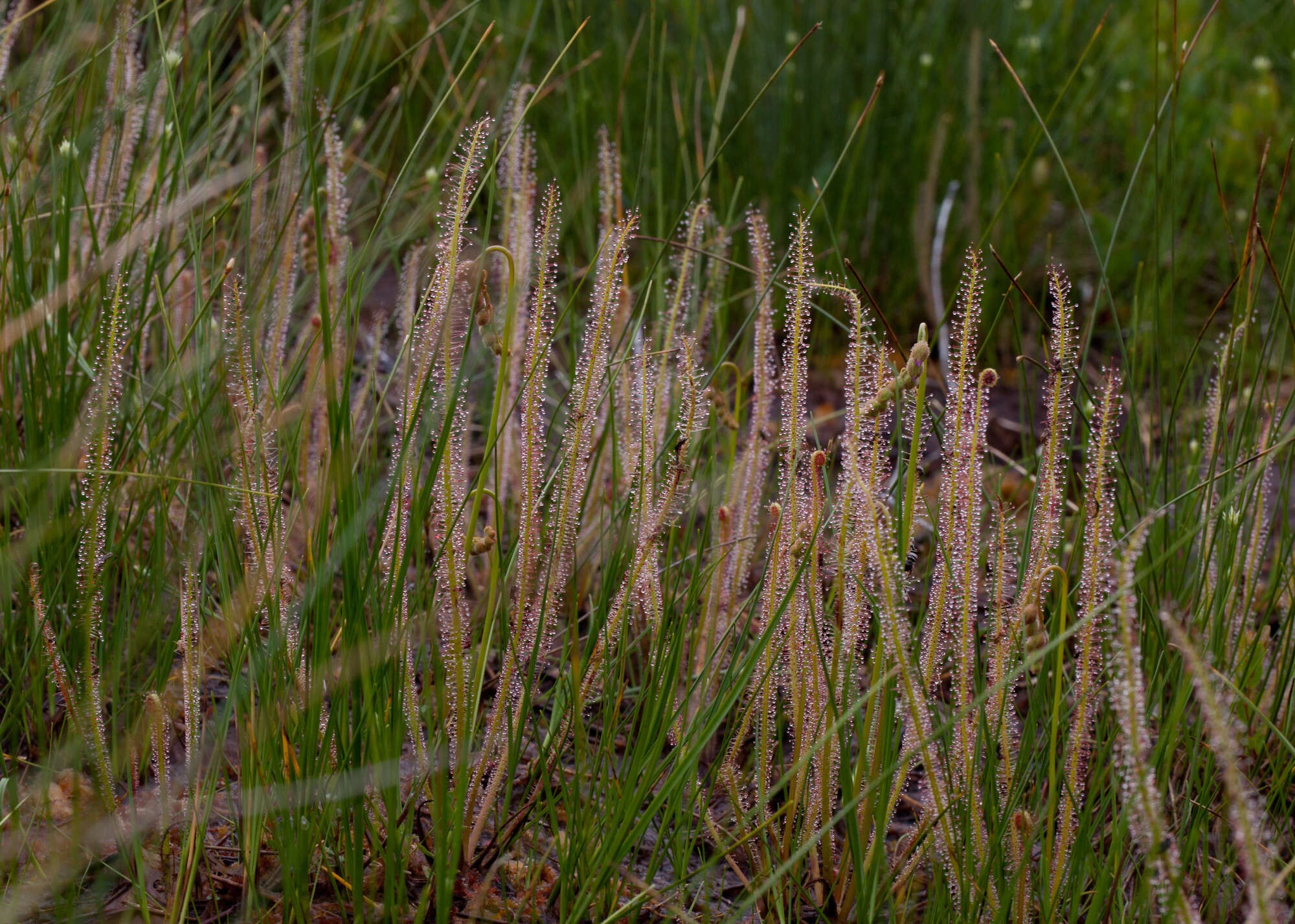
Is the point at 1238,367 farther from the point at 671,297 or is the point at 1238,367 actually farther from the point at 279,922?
the point at 279,922

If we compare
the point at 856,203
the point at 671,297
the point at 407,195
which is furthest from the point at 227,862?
the point at 856,203

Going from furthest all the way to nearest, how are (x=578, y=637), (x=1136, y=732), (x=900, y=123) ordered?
(x=900, y=123), (x=578, y=637), (x=1136, y=732)

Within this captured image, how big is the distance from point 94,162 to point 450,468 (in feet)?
4.20

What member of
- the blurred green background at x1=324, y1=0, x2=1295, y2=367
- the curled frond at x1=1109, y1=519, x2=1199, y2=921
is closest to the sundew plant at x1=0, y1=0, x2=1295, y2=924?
the curled frond at x1=1109, y1=519, x2=1199, y2=921

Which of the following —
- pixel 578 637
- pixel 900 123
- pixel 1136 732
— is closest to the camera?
pixel 1136 732

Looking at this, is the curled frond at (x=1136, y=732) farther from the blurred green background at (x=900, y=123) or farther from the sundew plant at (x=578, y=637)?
the blurred green background at (x=900, y=123)

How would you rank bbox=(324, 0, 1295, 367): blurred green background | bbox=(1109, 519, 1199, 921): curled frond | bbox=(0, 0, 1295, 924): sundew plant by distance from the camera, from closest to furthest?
bbox=(1109, 519, 1199, 921): curled frond < bbox=(0, 0, 1295, 924): sundew plant < bbox=(324, 0, 1295, 367): blurred green background

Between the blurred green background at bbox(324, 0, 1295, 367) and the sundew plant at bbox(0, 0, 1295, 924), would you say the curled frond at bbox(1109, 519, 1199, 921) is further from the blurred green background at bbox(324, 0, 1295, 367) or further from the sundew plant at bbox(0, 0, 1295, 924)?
the blurred green background at bbox(324, 0, 1295, 367)

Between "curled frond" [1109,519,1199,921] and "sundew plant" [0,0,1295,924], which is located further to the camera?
"sundew plant" [0,0,1295,924]

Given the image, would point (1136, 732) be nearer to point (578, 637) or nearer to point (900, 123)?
point (578, 637)

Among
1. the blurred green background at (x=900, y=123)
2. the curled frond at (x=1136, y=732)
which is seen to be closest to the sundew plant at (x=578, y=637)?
the curled frond at (x=1136, y=732)

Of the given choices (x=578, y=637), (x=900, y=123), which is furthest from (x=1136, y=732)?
(x=900, y=123)

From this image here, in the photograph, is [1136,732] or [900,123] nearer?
[1136,732]

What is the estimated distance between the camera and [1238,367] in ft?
4.70
